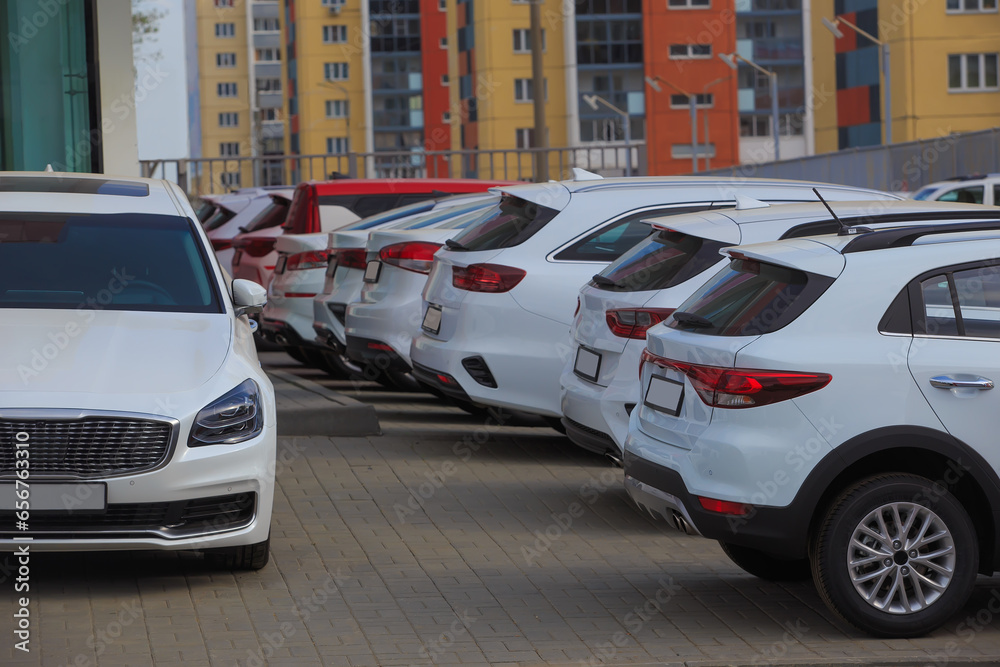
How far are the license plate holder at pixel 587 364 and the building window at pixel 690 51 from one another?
79918 millimetres

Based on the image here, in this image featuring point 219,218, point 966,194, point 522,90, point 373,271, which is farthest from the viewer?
point 522,90

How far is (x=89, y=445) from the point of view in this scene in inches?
232

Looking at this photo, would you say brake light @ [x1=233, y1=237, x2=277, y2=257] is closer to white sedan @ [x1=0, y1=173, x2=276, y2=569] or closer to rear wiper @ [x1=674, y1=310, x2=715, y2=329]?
white sedan @ [x1=0, y1=173, x2=276, y2=569]

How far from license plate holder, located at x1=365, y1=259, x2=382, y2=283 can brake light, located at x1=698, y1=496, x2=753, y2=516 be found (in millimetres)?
6182

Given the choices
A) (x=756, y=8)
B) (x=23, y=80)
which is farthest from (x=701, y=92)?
(x=23, y=80)

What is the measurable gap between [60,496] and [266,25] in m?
147

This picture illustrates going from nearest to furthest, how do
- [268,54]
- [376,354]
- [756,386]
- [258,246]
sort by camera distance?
[756,386] < [376,354] < [258,246] < [268,54]

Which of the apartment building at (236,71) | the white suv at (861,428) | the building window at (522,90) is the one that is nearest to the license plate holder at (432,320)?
the white suv at (861,428)

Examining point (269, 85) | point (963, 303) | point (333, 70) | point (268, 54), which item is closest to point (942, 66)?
point (963, 303)

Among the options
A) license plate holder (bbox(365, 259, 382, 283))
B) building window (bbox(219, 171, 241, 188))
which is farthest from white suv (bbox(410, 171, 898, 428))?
building window (bbox(219, 171, 241, 188))

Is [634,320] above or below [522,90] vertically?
below

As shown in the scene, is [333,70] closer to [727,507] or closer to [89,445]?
[89,445]

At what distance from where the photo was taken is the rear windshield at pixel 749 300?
225 inches

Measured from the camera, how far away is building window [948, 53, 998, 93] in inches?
2520
